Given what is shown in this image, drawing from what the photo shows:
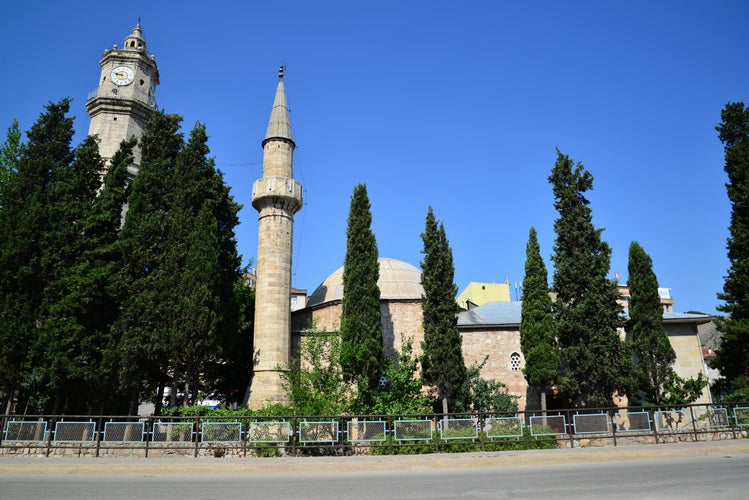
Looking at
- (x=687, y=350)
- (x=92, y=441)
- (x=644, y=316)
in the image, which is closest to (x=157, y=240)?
(x=92, y=441)

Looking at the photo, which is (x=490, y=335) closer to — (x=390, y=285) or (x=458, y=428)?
(x=390, y=285)

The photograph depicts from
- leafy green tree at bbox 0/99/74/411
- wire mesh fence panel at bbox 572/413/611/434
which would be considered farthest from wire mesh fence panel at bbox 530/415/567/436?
leafy green tree at bbox 0/99/74/411

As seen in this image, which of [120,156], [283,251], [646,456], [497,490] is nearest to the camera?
[497,490]

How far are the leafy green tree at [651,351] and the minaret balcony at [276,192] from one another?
1482 centimetres

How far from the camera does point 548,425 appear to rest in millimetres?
13367

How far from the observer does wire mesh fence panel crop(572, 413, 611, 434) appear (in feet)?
43.3

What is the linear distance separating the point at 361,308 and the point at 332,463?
871cm

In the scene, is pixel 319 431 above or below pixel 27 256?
below

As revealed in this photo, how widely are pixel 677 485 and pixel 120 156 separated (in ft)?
65.0

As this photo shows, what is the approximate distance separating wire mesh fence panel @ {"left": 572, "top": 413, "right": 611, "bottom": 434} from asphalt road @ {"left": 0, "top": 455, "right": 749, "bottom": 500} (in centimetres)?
297

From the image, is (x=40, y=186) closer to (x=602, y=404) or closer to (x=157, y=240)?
(x=157, y=240)

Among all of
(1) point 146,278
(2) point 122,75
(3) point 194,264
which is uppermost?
(2) point 122,75

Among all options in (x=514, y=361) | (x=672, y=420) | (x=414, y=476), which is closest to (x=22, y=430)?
(x=414, y=476)

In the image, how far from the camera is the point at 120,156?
18.9 m
